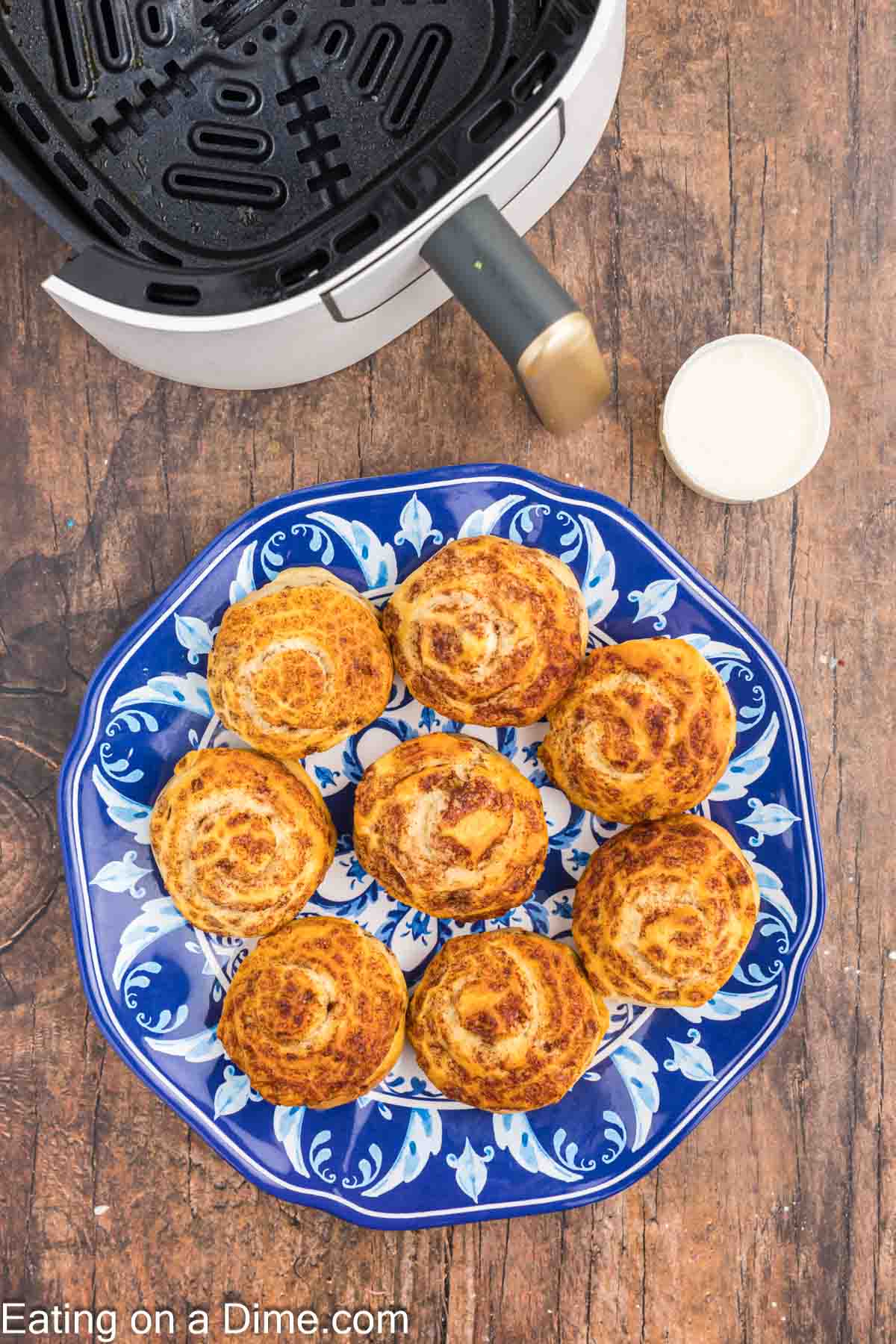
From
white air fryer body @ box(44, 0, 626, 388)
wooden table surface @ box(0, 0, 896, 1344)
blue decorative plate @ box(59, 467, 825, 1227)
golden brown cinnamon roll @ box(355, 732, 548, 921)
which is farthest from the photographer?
→ wooden table surface @ box(0, 0, 896, 1344)

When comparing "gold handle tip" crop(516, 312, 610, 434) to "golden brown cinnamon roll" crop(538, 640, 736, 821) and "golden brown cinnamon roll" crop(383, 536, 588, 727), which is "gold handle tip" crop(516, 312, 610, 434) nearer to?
"golden brown cinnamon roll" crop(383, 536, 588, 727)

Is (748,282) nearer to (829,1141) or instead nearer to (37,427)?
(37,427)

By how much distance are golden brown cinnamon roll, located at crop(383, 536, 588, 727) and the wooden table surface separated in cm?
29

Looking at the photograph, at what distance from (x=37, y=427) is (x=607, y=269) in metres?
A: 0.97

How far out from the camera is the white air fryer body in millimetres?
1252

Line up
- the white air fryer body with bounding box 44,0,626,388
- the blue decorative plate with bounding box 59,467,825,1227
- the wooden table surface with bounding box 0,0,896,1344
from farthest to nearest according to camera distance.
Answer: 1. the wooden table surface with bounding box 0,0,896,1344
2. the blue decorative plate with bounding box 59,467,825,1227
3. the white air fryer body with bounding box 44,0,626,388

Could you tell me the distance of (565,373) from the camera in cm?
137

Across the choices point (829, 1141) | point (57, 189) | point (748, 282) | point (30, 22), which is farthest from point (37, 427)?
point (829, 1141)

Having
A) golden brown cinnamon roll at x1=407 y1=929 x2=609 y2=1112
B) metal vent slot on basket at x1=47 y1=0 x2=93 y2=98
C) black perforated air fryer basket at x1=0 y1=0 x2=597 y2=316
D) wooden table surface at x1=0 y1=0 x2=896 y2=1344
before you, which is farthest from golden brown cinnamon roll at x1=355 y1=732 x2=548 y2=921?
metal vent slot on basket at x1=47 y1=0 x2=93 y2=98

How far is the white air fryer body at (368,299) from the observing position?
1252 mm

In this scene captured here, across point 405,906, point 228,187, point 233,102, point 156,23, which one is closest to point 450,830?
point 405,906

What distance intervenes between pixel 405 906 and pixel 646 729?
48 centimetres

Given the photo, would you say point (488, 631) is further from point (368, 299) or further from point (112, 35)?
point (112, 35)

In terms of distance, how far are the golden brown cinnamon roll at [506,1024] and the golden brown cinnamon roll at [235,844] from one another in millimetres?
257
